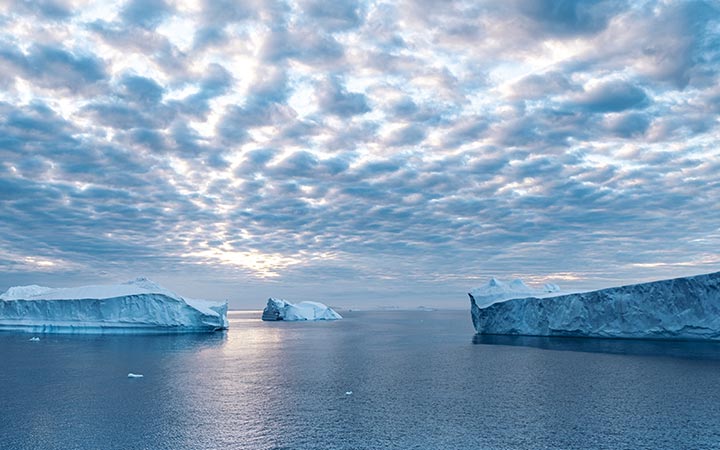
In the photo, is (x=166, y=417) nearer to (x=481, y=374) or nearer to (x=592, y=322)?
(x=481, y=374)

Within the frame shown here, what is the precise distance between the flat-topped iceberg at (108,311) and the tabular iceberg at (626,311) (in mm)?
32871

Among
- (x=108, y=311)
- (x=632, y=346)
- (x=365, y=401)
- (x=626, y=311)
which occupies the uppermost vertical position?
(x=108, y=311)

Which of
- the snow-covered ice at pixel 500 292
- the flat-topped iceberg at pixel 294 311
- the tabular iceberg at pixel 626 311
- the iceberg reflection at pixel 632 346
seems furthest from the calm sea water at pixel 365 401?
the flat-topped iceberg at pixel 294 311

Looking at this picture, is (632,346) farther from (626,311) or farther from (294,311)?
(294,311)

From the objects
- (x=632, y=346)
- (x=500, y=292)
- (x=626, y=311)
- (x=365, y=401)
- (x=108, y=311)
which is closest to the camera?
(x=365, y=401)

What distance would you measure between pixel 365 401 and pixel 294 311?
87.0m

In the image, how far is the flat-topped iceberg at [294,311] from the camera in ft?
336

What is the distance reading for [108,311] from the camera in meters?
53.8

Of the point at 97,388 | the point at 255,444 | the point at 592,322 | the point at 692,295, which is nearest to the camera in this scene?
the point at 255,444

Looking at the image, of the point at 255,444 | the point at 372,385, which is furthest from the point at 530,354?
the point at 255,444

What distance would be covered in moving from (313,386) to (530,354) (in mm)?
17446

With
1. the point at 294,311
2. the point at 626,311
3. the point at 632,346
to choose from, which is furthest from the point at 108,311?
the point at 294,311

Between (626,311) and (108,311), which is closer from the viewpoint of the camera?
(626,311)

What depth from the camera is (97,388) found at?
70.6 ft
